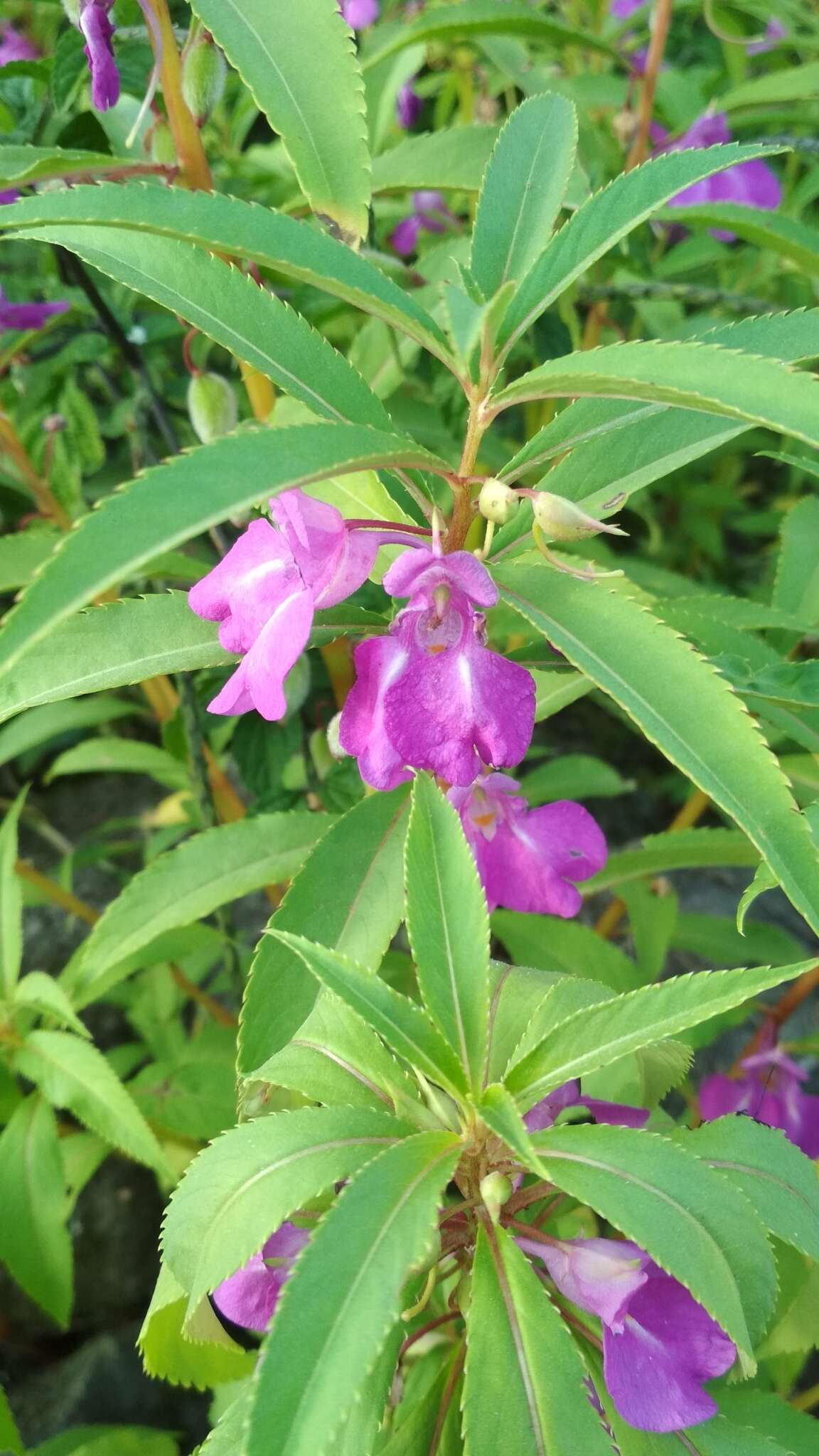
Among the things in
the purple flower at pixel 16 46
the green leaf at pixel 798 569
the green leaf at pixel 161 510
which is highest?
the purple flower at pixel 16 46

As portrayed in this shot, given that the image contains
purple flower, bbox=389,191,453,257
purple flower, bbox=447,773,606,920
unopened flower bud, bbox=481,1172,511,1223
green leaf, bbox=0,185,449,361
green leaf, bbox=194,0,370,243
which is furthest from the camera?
purple flower, bbox=389,191,453,257

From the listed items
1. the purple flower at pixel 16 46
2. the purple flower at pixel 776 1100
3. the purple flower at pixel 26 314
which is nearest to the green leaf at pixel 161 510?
the purple flower at pixel 26 314

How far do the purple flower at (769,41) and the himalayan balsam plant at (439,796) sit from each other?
103cm

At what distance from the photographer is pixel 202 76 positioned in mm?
848

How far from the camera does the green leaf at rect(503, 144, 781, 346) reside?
1.95 ft

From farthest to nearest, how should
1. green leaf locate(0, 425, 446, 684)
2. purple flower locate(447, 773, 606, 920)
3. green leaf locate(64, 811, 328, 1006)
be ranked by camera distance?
green leaf locate(64, 811, 328, 1006) < purple flower locate(447, 773, 606, 920) < green leaf locate(0, 425, 446, 684)

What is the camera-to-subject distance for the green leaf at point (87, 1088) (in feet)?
3.20

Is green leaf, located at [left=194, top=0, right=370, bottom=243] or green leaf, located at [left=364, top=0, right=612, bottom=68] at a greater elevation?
green leaf, located at [left=364, top=0, right=612, bottom=68]

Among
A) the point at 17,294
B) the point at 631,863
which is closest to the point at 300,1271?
the point at 631,863

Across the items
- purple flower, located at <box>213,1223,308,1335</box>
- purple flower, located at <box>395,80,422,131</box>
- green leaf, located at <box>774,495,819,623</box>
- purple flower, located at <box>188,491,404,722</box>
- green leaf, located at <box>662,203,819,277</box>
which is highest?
purple flower, located at <box>395,80,422,131</box>

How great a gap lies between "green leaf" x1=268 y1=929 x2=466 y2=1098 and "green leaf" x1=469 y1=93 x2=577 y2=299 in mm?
441

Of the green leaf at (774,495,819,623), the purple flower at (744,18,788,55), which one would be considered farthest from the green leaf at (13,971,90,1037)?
the purple flower at (744,18,788,55)

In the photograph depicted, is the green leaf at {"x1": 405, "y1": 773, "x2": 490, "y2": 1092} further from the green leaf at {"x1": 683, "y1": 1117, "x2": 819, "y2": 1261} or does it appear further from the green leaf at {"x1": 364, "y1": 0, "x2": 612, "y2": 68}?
the green leaf at {"x1": 364, "y1": 0, "x2": 612, "y2": 68}

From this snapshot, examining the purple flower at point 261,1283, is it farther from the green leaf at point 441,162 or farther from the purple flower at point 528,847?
the green leaf at point 441,162
